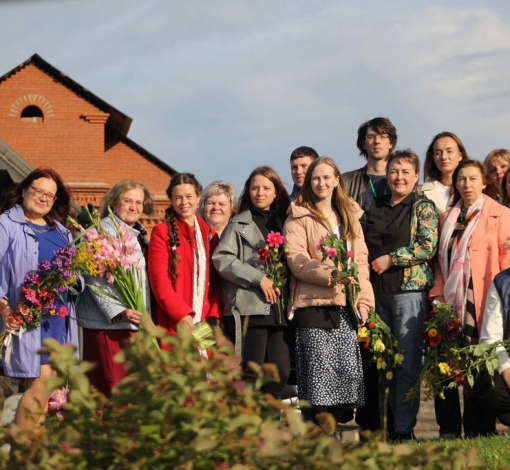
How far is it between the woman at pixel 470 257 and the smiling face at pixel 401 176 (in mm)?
346

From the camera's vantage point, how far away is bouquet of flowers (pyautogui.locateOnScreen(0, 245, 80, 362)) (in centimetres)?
696

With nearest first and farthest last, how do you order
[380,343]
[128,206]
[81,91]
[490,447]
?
[490,447], [380,343], [128,206], [81,91]

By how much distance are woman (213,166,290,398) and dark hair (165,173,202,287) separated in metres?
0.31

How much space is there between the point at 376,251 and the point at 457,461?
522 cm

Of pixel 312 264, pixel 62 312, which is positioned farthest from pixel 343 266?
pixel 62 312

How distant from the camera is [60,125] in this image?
3522cm

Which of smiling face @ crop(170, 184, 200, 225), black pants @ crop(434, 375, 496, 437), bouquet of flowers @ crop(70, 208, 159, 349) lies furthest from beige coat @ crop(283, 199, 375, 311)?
bouquet of flowers @ crop(70, 208, 159, 349)

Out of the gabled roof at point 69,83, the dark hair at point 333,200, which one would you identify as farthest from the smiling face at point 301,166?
the gabled roof at point 69,83

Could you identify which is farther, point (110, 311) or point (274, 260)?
point (274, 260)

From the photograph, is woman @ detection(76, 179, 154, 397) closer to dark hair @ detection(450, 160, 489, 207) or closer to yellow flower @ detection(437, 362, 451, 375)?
yellow flower @ detection(437, 362, 451, 375)

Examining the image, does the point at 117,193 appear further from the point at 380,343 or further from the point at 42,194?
the point at 380,343

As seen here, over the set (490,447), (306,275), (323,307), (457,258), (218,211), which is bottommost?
(490,447)

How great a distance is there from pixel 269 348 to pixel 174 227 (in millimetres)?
1154

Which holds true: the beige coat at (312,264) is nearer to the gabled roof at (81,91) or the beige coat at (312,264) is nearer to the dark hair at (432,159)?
the dark hair at (432,159)
